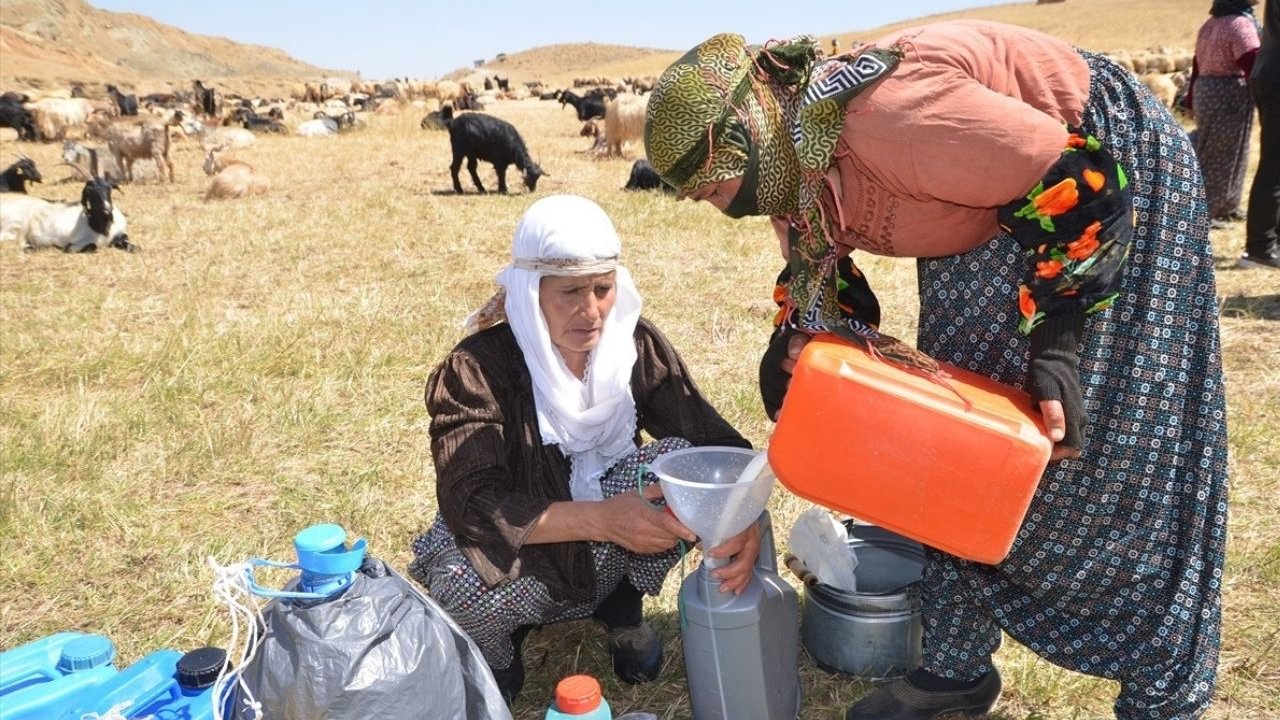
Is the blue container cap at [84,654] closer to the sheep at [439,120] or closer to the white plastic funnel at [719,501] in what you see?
the white plastic funnel at [719,501]

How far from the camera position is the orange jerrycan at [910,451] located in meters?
1.54

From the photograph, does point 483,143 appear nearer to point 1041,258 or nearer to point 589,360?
point 589,360

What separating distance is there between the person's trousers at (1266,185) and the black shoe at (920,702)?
4403mm

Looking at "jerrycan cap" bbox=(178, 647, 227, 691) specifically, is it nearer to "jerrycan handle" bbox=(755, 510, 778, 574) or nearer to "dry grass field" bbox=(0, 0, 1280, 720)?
"dry grass field" bbox=(0, 0, 1280, 720)

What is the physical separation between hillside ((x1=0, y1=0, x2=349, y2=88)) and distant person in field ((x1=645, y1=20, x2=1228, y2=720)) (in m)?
48.0

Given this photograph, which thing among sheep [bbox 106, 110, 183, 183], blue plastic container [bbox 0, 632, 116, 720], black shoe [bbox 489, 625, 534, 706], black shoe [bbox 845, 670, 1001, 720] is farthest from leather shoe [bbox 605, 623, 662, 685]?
sheep [bbox 106, 110, 183, 183]

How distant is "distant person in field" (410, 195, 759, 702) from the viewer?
2.04 m

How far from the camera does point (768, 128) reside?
66.0 inches

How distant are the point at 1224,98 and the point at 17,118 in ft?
69.4

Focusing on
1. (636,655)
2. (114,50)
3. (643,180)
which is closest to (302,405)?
(636,655)

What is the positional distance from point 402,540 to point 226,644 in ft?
2.09

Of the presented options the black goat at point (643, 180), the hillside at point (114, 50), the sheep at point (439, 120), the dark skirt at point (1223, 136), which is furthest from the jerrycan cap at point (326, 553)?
the hillside at point (114, 50)

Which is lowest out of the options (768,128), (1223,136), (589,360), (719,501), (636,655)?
(636,655)

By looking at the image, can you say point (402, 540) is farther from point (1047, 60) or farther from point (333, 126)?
point (333, 126)
